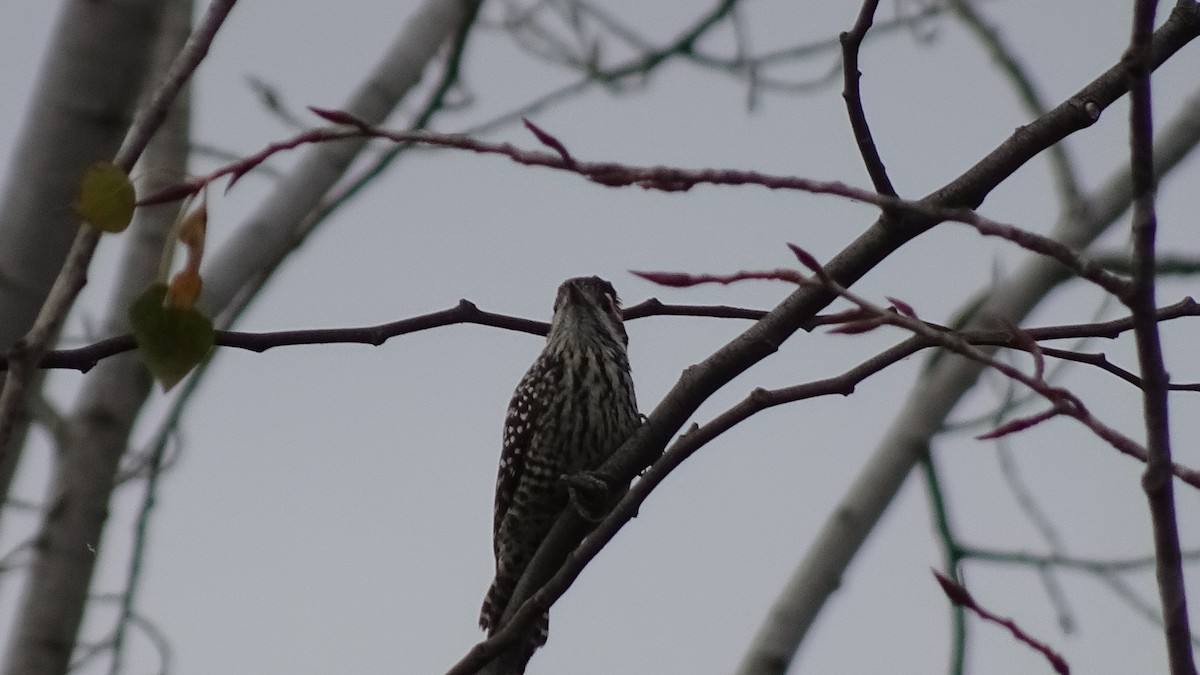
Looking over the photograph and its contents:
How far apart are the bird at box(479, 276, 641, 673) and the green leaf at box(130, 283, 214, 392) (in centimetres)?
323

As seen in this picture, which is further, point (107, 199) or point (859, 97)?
point (859, 97)

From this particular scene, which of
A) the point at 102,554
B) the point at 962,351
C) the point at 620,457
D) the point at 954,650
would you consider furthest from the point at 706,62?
the point at 962,351

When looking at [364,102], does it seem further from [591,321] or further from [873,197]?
[873,197]

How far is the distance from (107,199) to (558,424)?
3501 millimetres

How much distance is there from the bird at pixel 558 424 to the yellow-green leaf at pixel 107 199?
3.40m

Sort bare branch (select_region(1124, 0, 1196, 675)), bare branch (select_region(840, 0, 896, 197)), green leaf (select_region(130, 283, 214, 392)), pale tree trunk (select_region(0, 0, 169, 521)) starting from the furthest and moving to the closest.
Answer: pale tree trunk (select_region(0, 0, 169, 521)) < bare branch (select_region(840, 0, 896, 197)) < green leaf (select_region(130, 283, 214, 392)) < bare branch (select_region(1124, 0, 1196, 675))

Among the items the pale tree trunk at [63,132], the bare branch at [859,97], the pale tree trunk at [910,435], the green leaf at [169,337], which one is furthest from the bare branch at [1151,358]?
the pale tree trunk at [910,435]

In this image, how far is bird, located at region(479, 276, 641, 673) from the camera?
16.6 feet

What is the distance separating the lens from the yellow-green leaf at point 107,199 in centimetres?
161

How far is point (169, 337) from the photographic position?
1.80 meters

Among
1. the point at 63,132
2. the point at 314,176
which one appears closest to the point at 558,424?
the point at 314,176

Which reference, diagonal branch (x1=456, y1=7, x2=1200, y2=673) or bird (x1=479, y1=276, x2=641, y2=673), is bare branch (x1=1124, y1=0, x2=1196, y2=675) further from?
bird (x1=479, y1=276, x2=641, y2=673)

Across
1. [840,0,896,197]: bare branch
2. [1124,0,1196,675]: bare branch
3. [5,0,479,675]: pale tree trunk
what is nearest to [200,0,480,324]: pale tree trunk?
[5,0,479,675]: pale tree trunk

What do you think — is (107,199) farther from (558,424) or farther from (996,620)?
(558,424)
